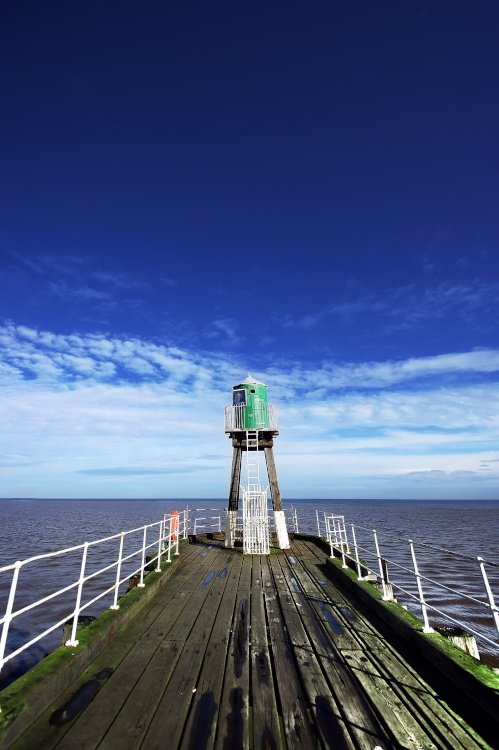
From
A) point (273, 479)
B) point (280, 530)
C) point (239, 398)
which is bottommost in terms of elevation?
point (280, 530)

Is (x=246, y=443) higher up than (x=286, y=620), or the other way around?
(x=246, y=443)

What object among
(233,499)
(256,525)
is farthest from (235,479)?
(256,525)

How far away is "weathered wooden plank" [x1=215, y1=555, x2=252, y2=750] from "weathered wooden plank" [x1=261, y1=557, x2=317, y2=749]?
0.35 meters

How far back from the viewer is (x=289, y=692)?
3920 mm

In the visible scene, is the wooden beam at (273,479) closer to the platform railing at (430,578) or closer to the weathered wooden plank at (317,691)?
the platform railing at (430,578)

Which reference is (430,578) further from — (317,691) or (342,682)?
(317,691)

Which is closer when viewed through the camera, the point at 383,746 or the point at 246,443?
the point at 383,746

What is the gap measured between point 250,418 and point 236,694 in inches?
413

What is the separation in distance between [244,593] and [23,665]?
18.1 ft

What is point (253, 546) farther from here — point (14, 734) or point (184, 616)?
point (14, 734)

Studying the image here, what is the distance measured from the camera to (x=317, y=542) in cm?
1475

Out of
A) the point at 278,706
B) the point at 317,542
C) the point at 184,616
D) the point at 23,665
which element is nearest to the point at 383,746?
the point at 278,706

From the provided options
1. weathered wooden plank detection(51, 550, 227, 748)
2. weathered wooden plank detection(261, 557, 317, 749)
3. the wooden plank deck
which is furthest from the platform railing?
weathered wooden plank detection(51, 550, 227, 748)

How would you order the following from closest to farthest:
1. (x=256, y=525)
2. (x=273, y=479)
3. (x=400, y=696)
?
(x=400, y=696), (x=256, y=525), (x=273, y=479)
